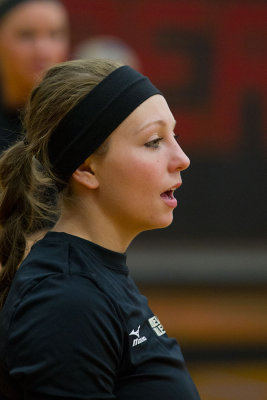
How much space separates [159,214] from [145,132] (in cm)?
17

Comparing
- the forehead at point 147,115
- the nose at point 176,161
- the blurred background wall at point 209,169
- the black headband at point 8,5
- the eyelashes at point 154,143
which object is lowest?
the blurred background wall at point 209,169

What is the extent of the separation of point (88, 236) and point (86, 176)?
0.40 ft

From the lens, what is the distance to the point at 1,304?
1593mm

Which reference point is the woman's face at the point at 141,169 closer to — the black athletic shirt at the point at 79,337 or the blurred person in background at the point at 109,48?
the black athletic shirt at the point at 79,337

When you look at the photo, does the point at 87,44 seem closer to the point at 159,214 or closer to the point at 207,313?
the point at 207,313

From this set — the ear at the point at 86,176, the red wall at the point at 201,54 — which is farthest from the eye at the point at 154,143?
the red wall at the point at 201,54

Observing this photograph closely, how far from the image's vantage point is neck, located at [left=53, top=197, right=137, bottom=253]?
1485mm

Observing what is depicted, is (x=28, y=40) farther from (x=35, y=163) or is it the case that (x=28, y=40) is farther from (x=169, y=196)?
(x=169, y=196)

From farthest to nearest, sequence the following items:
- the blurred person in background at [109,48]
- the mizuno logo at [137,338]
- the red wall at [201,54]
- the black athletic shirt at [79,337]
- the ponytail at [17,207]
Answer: the red wall at [201,54], the blurred person in background at [109,48], the ponytail at [17,207], the mizuno logo at [137,338], the black athletic shirt at [79,337]

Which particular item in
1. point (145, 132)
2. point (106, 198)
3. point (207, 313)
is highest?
point (145, 132)

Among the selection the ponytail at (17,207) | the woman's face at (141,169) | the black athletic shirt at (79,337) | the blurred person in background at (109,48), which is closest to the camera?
the black athletic shirt at (79,337)

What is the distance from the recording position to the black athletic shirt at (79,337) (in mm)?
1238

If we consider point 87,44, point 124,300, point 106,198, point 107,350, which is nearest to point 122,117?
point 106,198

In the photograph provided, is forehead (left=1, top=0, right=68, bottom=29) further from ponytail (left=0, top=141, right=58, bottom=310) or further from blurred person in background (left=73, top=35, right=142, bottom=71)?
ponytail (left=0, top=141, right=58, bottom=310)
